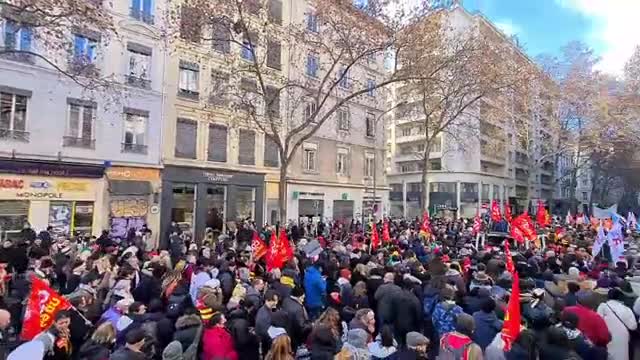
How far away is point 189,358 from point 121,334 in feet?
3.02

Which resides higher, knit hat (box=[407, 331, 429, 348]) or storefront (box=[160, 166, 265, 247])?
storefront (box=[160, 166, 265, 247])

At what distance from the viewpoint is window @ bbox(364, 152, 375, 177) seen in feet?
117

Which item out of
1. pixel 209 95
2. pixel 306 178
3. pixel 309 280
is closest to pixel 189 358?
pixel 309 280

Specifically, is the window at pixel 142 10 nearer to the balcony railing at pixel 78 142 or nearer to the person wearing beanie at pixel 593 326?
the balcony railing at pixel 78 142

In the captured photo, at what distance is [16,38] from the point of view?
57.3 ft

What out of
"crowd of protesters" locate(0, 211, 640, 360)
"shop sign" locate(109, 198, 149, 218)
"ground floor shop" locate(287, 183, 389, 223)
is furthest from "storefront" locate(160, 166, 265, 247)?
"crowd of protesters" locate(0, 211, 640, 360)

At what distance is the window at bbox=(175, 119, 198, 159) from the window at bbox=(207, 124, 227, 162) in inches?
36.5

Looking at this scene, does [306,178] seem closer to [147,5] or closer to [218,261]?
[147,5]

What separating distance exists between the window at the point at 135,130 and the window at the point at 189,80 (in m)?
2.54

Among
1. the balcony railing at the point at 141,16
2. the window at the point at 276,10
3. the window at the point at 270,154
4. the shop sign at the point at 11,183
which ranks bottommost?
the shop sign at the point at 11,183

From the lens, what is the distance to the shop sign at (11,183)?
17062 millimetres

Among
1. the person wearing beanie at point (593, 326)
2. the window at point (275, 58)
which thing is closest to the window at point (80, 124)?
the window at point (275, 58)

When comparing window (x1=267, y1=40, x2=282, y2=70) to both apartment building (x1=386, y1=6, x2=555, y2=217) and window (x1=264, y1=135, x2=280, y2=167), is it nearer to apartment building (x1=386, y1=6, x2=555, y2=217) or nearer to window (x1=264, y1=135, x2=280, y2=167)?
window (x1=264, y1=135, x2=280, y2=167)

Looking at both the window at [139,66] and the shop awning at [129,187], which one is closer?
the shop awning at [129,187]
